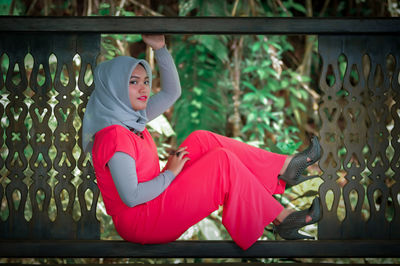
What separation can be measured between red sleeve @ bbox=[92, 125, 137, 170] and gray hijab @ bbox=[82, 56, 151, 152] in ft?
0.11

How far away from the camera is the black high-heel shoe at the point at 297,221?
66.0 inches

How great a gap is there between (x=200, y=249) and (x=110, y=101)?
62 centimetres

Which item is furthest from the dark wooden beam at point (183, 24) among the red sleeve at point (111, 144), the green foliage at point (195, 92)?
the green foliage at point (195, 92)

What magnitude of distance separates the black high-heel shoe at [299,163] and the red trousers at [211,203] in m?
0.13

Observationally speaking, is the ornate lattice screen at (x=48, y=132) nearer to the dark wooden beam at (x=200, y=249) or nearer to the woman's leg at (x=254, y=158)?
the dark wooden beam at (x=200, y=249)

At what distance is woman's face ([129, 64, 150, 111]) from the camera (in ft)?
5.46

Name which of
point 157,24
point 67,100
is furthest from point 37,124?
point 157,24

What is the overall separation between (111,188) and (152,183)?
17 cm

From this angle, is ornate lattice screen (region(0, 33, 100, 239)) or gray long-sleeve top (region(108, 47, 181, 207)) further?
ornate lattice screen (region(0, 33, 100, 239))

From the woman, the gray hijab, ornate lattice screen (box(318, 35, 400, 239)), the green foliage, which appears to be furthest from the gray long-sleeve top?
the green foliage

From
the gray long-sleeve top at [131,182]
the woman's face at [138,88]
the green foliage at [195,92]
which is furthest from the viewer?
the green foliage at [195,92]

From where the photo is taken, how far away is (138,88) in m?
1.67

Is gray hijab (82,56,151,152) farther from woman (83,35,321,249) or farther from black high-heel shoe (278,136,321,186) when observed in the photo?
black high-heel shoe (278,136,321,186)

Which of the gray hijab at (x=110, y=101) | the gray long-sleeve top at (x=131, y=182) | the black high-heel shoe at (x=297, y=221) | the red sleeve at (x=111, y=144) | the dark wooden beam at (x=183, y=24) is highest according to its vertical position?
the dark wooden beam at (x=183, y=24)
